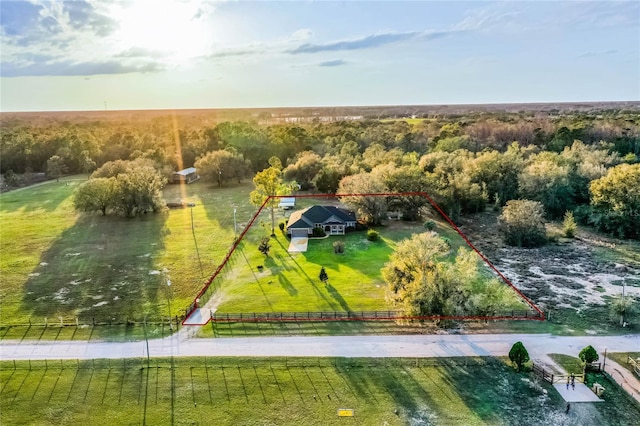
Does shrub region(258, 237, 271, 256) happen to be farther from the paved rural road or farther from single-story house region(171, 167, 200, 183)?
single-story house region(171, 167, 200, 183)

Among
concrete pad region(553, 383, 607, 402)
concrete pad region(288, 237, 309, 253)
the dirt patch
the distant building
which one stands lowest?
concrete pad region(553, 383, 607, 402)

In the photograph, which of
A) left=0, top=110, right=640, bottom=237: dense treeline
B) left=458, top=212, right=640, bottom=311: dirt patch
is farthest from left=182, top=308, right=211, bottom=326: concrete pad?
left=0, top=110, right=640, bottom=237: dense treeline

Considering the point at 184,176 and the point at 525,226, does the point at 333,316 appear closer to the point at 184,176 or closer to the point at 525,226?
the point at 525,226

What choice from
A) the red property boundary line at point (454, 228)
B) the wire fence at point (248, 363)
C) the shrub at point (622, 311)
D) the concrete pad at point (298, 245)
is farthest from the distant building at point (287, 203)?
the shrub at point (622, 311)

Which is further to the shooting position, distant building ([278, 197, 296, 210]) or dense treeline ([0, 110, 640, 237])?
distant building ([278, 197, 296, 210])

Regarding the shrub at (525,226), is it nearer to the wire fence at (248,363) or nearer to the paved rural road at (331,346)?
the paved rural road at (331,346)

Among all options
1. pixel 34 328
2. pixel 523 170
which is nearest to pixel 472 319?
pixel 34 328
